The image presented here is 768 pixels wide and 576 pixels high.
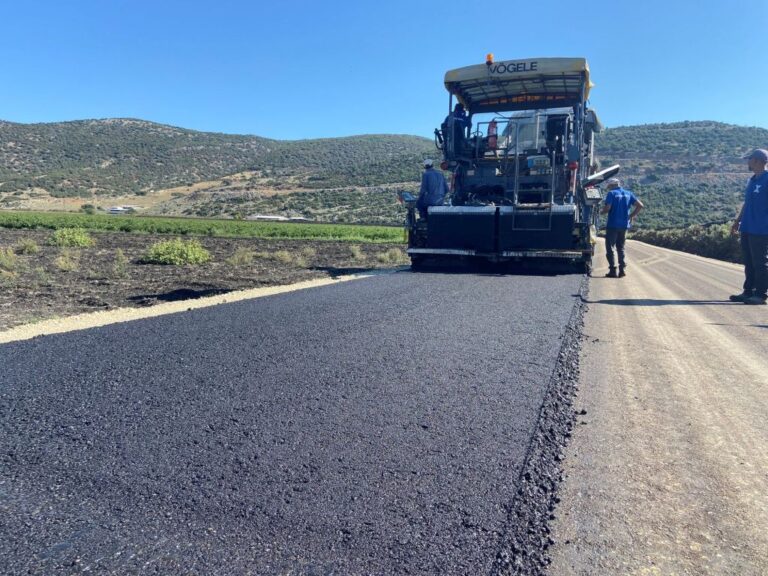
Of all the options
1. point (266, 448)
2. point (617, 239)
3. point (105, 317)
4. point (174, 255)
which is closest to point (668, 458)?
point (266, 448)

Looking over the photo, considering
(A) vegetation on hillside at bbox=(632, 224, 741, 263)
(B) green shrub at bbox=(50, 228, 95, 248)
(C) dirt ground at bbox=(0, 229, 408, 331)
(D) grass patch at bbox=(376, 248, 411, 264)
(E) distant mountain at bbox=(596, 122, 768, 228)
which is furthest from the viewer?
(E) distant mountain at bbox=(596, 122, 768, 228)

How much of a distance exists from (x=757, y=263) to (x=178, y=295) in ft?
28.6

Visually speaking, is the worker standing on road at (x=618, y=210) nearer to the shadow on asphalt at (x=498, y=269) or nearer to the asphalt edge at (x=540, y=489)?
the shadow on asphalt at (x=498, y=269)

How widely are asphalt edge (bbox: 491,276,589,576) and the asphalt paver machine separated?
7.04 meters

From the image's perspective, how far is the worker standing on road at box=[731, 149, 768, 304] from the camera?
287 inches

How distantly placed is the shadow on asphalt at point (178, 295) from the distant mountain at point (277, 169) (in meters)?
44.7

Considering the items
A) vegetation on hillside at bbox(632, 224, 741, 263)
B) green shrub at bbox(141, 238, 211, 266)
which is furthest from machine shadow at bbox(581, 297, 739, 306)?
green shrub at bbox(141, 238, 211, 266)

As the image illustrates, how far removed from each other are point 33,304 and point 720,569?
8928 millimetres

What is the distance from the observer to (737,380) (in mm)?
3936

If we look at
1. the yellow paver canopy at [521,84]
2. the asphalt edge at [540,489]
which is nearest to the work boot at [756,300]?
the asphalt edge at [540,489]

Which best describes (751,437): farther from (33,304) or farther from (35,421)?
(33,304)

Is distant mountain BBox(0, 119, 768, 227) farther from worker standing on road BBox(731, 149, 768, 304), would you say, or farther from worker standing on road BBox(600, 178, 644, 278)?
worker standing on road BBox(731, 149, 768, 304)

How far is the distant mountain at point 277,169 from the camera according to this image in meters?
60.2

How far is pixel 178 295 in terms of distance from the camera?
9.63 meters
